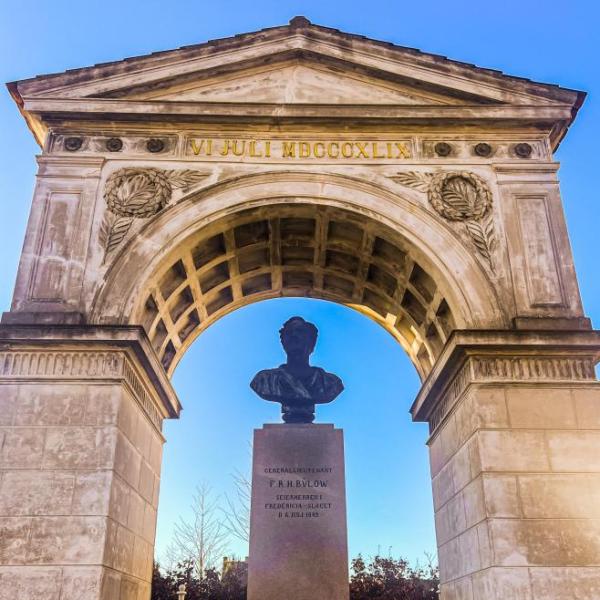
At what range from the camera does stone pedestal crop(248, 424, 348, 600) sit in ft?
39.3

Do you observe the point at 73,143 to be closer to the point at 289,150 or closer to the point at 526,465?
the point at 289,150

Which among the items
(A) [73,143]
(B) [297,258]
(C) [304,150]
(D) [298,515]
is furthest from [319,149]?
(D) [298,515]

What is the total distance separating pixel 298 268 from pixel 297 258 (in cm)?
53

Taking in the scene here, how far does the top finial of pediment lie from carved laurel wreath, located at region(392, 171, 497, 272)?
15.9 feet

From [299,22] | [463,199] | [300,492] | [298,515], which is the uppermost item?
[299,22]

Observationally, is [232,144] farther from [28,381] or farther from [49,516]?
[49,516]

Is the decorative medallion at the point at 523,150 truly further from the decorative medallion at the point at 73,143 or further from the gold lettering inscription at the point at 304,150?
the decorative medallion at the point at 73,143

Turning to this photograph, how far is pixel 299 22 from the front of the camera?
17.3 metres

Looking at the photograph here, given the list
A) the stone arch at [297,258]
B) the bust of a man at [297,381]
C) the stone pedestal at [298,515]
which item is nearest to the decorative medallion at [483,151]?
the stone arch at [297,258]

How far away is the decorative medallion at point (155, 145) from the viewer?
15969 millimetres

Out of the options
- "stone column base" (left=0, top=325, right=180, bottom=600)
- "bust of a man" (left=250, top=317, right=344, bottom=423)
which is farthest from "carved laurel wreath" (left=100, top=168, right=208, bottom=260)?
"bust of a man" (left=250, top=317, right=344, bottom=423)

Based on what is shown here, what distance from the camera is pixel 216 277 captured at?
713 inches

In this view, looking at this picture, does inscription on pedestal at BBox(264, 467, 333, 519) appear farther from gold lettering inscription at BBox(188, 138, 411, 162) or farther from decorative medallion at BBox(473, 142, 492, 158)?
decorative medallion at BBox(473, 142, 492, 158)

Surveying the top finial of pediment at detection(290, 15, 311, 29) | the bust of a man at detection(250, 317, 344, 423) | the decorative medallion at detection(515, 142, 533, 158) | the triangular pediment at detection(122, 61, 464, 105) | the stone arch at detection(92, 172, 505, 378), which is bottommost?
the bust of a man at detection(250, 317, 344, 423)
